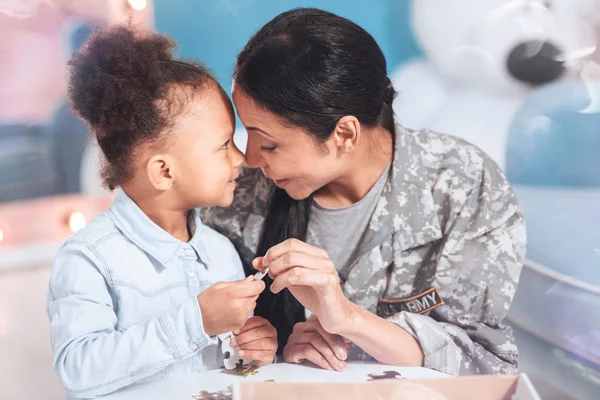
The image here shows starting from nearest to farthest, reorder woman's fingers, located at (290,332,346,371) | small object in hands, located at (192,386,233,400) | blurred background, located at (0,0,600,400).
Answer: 1. small object in hands, located at (192,386,233,400)
2. woman's fingers, located at (290,332,346,371)
3. blurred background, located at (0,0,600,400)

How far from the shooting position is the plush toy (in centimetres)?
152

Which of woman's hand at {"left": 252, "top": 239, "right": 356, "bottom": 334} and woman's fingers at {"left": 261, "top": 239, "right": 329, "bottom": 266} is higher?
woman's fingers at {"left": 261, "top": 239, "right": 329, "bottom": 266}

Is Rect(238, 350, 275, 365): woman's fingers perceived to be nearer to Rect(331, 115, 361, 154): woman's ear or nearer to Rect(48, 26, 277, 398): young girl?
Rect(48, 26, 277, 398): young girl

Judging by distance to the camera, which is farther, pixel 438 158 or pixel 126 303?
pixel 438 158

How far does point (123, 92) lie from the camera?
103cm

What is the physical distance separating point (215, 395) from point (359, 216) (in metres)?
0.48

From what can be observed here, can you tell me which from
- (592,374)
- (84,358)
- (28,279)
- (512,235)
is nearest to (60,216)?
(28,279)

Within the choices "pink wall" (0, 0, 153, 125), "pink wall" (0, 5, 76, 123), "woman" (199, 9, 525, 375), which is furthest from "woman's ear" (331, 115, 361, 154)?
"pink wall" (0, 5, 76, 123)

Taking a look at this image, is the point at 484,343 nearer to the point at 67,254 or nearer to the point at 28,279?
the point at 67,254

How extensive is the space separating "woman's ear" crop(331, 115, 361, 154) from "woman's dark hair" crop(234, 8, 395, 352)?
13 mm

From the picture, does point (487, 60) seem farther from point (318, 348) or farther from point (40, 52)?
point (40, 52)

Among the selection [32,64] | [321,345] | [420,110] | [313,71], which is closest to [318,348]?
[321,345]

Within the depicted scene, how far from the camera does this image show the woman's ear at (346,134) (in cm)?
116

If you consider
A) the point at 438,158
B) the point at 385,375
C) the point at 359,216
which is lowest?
the point at 385,375
